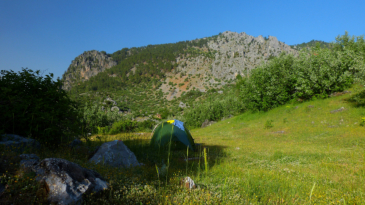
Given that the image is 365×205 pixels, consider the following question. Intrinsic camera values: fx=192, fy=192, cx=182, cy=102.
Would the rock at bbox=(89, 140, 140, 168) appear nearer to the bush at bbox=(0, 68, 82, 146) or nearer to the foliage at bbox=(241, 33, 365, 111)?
the bush at bbox=(0, 68, 82, 146)

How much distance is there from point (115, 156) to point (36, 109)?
3628 millimetres

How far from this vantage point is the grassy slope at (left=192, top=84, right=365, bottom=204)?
16.5 feet

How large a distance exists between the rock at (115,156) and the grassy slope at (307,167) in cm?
338

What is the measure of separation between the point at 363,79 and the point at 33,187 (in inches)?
923

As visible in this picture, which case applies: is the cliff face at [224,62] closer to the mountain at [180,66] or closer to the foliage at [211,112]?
the mountain at [180,66]

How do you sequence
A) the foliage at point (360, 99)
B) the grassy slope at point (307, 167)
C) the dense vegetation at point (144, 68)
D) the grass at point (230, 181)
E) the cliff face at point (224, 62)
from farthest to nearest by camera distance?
the dense vegetation at point (144, 68), the cliff face at point (224, 62), the foliage at point (360, 99), the grassy slope at point (307, 167), the grass at point (230, 181)

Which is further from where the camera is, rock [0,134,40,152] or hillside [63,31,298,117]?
hillside [63,31,298,117]

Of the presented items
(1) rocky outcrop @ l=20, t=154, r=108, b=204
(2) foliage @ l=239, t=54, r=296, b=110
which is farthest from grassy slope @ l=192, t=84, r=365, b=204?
(2) foliage @ l=239, t=54, r=296, b=110

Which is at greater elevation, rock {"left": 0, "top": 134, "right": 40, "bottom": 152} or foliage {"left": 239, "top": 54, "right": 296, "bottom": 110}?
foliage {"left": 239, "top": 54, "right": 296, "bottom": 110}

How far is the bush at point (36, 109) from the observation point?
7281mm

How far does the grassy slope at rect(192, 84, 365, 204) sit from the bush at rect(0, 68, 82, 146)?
21.3 ft

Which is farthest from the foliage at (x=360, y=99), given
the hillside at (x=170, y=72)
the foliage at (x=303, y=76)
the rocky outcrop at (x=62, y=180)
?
the hillside at (x=170, y=72)

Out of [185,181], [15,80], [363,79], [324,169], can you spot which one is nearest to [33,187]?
[185,181]

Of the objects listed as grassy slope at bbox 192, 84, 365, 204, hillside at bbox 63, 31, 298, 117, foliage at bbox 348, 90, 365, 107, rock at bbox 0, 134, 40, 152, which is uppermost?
hillside at bbox 63, 31, 298, 117
